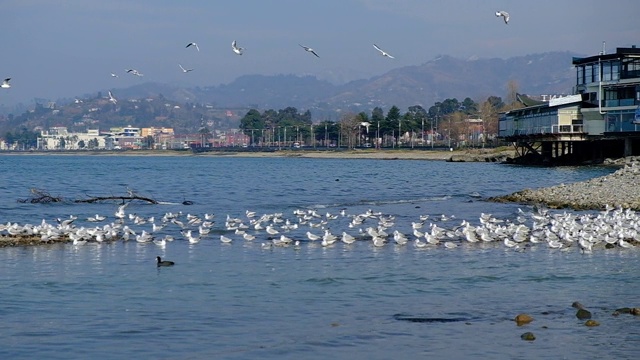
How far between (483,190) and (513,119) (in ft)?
145

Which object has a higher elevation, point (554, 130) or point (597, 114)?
point (597, 114)

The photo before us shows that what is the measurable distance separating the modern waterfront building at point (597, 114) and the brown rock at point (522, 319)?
191ft

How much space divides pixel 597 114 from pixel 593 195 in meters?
42.1

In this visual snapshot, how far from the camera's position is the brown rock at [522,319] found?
1454 cm

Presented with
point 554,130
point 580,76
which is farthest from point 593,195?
point 580,76

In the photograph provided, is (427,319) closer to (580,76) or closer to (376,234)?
(376,234)

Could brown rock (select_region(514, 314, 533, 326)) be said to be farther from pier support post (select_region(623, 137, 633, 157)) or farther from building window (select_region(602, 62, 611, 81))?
building window (select_region(602, 62, 611, 81))

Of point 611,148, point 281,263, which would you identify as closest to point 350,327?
point 281,263

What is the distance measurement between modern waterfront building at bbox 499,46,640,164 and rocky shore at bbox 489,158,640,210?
30.2m

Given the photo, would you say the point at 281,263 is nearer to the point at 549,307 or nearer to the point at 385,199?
the point at 549,307

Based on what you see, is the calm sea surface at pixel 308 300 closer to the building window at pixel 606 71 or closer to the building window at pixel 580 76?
the building window at pixel 606 71

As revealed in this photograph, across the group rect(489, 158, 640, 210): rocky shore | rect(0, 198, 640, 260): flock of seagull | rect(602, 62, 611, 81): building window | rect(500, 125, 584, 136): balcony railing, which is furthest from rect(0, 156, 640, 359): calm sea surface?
rect(602, 62, 611, 81): building window

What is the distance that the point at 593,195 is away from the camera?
1449 inches

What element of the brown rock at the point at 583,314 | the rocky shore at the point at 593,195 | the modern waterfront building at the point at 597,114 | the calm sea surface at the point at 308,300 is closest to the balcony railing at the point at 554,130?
the modern waterfront building at the point at 597,114
